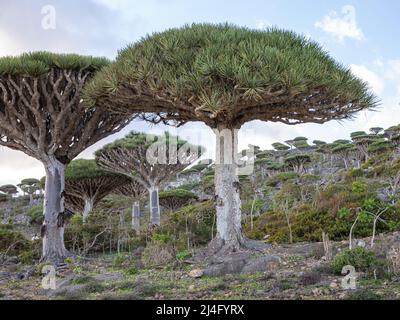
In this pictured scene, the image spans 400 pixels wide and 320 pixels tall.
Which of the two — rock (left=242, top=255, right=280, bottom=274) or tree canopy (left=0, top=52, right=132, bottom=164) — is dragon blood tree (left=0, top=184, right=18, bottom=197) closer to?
tree canopy (left=0, top=52, right=132, bottom=164)

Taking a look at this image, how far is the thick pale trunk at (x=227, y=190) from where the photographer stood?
30.4 feet

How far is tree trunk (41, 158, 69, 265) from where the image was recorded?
11141mm

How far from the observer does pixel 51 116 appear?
11.2 m

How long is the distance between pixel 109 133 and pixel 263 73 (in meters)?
5.90

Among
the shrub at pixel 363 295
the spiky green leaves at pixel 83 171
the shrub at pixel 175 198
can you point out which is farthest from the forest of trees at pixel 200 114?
the shrub at pixel 175 198

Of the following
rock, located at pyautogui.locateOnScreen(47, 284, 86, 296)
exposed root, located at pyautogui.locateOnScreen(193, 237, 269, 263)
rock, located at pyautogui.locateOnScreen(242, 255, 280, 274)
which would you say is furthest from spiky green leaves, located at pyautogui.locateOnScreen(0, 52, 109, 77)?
rock, located at pyautogui.locateOnScreen(242, 255, 280, 274)

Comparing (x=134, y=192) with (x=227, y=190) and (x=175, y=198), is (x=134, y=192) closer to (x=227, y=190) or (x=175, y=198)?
(x=175, y=198)

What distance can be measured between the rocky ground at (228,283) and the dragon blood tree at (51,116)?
7.84ft

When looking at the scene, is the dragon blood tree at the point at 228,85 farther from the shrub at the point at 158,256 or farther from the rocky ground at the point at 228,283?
the rocky ground at the point at 228,283

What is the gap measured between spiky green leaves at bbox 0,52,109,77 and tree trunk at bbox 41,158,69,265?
2353 mm

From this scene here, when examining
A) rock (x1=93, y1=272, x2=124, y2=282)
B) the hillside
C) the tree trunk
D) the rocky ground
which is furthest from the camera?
the tree trunk

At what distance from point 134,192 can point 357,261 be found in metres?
18.8

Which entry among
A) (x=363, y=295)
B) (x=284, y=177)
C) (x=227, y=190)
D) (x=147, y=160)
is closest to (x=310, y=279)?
(x=363, y=295)

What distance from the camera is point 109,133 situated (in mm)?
12211
